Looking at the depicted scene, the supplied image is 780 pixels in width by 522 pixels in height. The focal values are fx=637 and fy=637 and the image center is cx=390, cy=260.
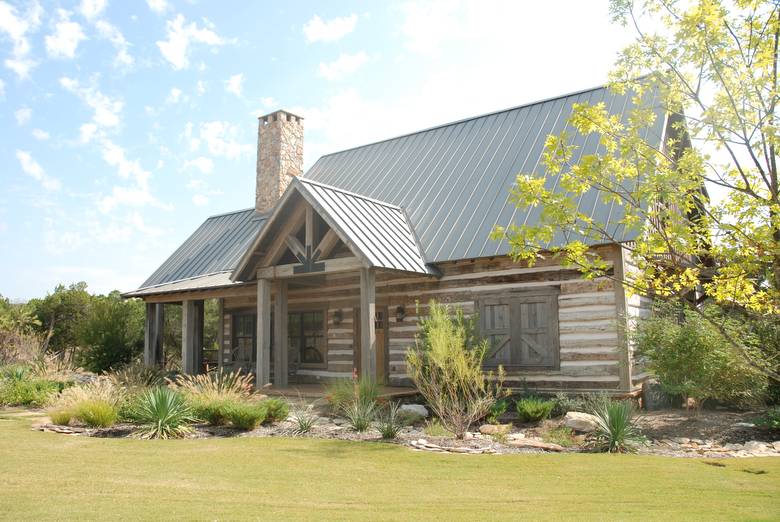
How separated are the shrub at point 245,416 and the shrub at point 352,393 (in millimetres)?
1453

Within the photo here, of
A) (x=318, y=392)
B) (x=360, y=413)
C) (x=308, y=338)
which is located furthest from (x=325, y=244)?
(x=308, y=338)

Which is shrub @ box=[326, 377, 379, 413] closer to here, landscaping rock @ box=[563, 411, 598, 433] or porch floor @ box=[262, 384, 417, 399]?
porch floor @ box=[262, 384, 417, 399]

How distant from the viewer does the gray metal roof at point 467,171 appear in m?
14.7

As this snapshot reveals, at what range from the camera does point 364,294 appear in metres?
13.1

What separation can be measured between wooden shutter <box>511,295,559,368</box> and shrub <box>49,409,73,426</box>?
28.6ft

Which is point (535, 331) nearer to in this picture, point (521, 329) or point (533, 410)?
point (521, 329)

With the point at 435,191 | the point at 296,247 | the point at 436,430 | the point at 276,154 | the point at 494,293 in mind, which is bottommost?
the point at 436,430

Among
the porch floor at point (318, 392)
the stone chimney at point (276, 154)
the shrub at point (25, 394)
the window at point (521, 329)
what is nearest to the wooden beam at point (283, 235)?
the porch floor at point (318, 392)

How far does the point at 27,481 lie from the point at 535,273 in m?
10.0

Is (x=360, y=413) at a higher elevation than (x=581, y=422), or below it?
higher

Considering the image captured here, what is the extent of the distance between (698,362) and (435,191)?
8.23m

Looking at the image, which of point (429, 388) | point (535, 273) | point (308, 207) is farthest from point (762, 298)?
point (308, 207)

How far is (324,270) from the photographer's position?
1389 centimetres

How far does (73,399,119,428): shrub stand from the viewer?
11.1 m
